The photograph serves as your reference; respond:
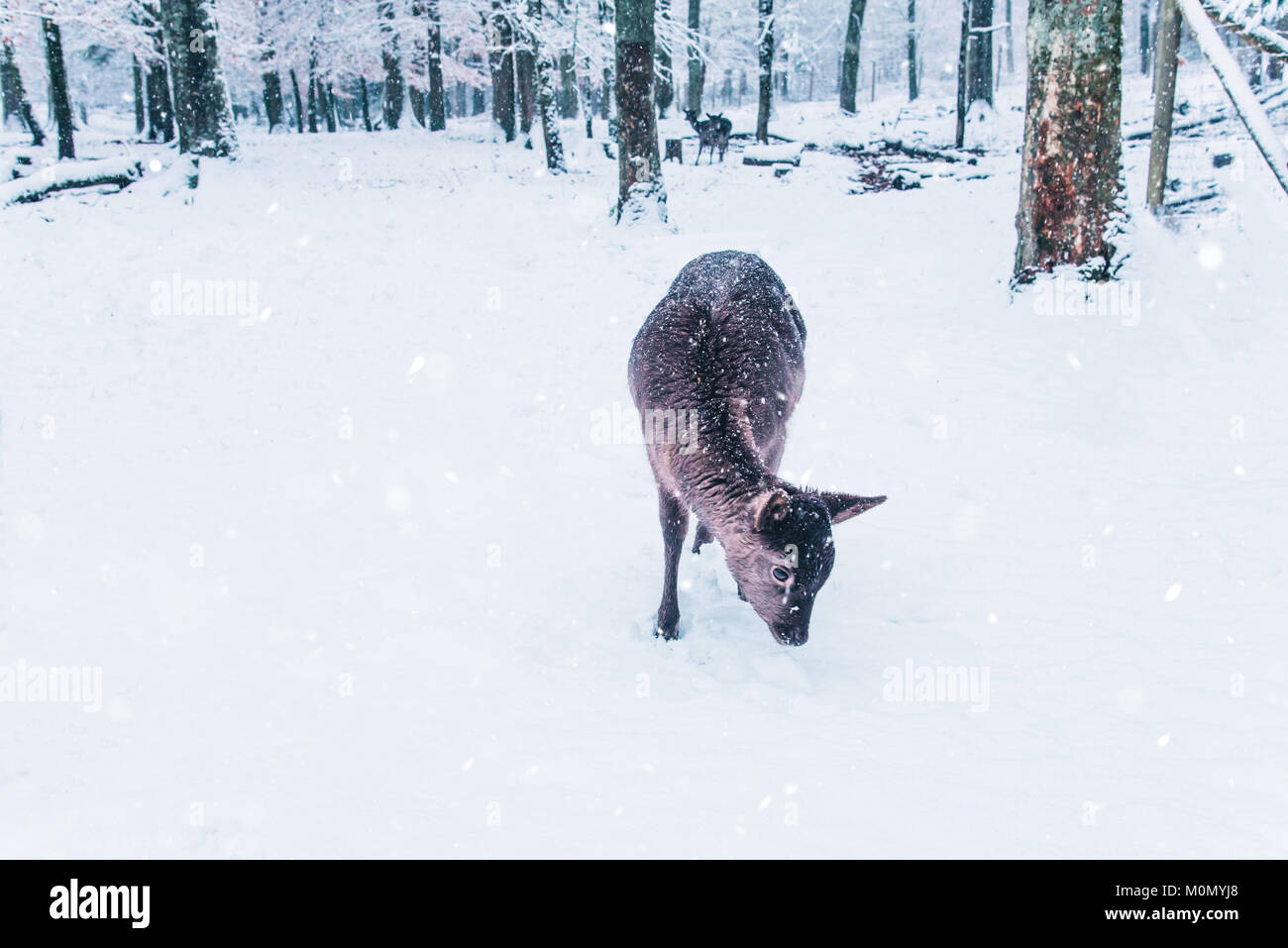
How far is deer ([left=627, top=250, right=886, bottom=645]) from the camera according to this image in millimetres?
4359

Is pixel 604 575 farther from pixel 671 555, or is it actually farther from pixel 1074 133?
pixel 1074 133

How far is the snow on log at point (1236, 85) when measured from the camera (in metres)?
5.81

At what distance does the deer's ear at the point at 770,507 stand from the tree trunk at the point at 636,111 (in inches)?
450

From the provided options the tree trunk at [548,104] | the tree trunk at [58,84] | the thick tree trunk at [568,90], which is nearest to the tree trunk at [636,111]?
the tree trunk at [548,104]

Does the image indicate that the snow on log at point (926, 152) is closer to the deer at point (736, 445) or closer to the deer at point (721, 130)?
the deer at point (721, 130)

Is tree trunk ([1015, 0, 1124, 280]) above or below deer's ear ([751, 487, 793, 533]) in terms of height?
above

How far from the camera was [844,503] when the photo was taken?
4473 millimetres

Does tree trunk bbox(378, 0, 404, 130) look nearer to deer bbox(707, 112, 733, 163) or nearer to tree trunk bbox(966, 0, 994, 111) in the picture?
deer bbox(707, 112, 733, 163)

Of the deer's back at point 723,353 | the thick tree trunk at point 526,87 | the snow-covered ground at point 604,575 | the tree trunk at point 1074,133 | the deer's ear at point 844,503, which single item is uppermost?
the thick tree trunk at point 526,87

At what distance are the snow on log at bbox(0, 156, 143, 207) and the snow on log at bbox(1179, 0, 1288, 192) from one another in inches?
799

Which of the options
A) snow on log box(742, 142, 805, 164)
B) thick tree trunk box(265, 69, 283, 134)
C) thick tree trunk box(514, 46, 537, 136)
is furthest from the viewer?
thick tree trunk box(265, 69, 283, 134)

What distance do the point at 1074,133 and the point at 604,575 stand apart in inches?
301

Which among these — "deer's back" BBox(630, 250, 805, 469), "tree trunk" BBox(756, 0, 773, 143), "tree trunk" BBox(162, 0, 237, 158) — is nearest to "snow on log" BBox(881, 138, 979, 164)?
"tree trunk" BBox(756, 0, 773, 143)
